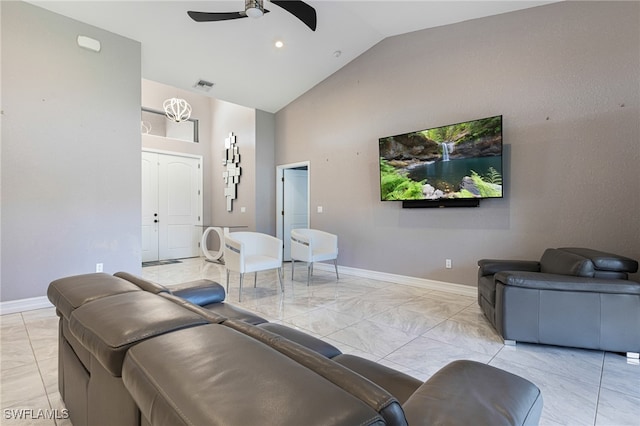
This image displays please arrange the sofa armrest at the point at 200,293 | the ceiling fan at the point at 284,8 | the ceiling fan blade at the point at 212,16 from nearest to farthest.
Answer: the sofa armrest at the point at 200,293
the ceiling fan at the point at 284,8
the ceiling fan blade at the point at 212,16

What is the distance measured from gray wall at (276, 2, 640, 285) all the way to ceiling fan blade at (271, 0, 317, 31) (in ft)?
6.42

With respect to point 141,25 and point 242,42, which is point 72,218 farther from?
point 242,42

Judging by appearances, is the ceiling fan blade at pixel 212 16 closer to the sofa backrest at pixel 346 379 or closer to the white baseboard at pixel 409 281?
the sofa backrest at pixel 346 379

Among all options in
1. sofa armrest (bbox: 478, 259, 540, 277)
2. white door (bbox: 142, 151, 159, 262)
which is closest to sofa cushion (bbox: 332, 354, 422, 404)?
sofa armrest (bbox: 478, 259, 540, 277)

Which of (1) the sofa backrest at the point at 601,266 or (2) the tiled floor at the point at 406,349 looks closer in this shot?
(2) the tiled floor at the point at 406,349

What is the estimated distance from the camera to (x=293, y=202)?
6.68 metres

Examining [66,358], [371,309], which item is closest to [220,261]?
[371,309]

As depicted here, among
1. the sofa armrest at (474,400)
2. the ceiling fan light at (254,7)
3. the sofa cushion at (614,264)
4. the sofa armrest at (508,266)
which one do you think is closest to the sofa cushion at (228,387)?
the sofa armrest at (474,400)

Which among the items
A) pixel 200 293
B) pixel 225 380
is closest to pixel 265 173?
pixel 200 293

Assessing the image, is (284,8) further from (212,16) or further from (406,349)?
(406,349)

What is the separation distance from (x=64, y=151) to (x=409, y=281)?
4690mm

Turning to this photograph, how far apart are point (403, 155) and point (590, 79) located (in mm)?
2071

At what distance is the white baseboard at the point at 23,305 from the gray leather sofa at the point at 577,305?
4686 mm

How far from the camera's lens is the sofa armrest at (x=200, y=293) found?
6.53ft
